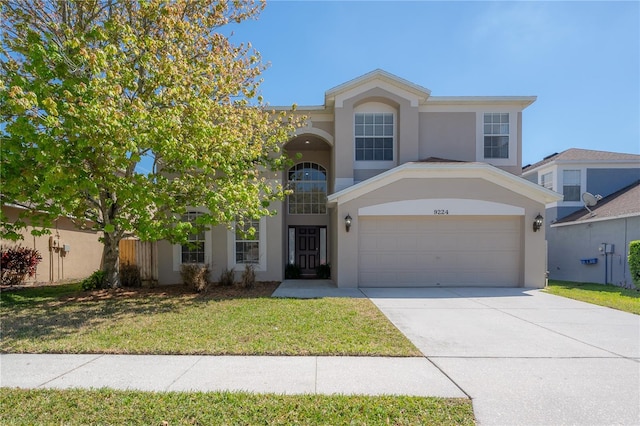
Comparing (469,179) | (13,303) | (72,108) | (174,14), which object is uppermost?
(174,14)

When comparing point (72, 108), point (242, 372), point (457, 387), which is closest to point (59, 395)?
point (242, 372)

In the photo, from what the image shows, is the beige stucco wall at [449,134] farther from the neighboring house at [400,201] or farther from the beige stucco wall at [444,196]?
the beige stucco wall at [444,196]

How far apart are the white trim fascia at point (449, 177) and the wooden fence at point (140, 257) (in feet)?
21.8

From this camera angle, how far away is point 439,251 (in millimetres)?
11102

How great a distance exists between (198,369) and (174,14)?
809 cm

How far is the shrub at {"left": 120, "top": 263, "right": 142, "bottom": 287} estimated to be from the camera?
11.1 meters

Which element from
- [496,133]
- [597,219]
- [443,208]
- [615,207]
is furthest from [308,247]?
[615,207]

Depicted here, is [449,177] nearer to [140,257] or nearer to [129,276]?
[140,257]

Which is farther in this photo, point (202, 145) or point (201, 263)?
point (201, 263)

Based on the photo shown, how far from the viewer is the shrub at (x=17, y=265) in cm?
1041

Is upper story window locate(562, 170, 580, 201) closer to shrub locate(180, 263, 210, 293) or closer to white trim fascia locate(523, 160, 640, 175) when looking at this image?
white trim fascia locate(523, 160, 640, 175)

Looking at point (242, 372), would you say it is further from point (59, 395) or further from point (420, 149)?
point (420, 149)

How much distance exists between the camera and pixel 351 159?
12.4 m

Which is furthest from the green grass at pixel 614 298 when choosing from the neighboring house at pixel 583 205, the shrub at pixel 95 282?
the shrub at pixel 95 282
